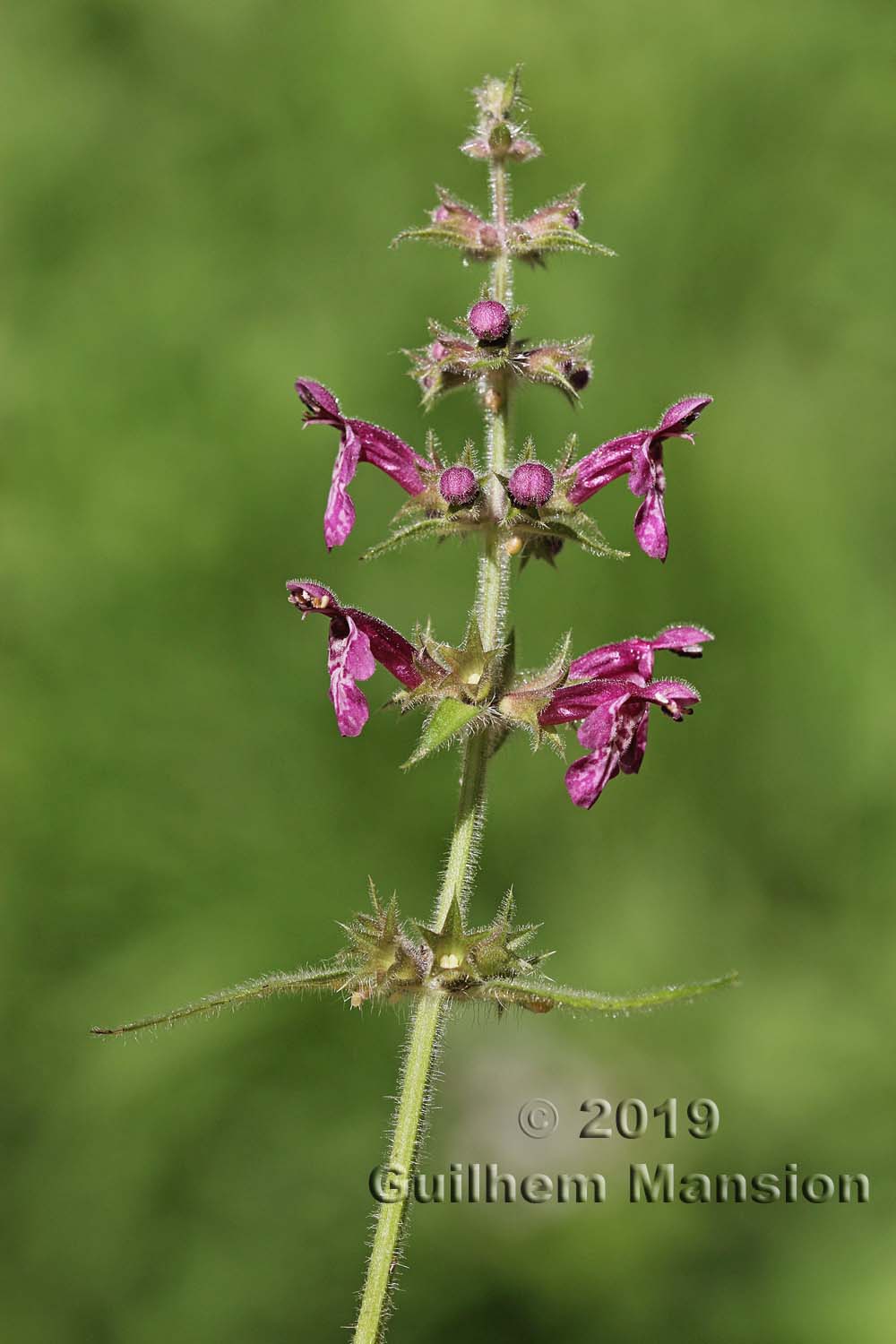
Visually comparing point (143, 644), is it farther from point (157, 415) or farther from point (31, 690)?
point (157, 415)

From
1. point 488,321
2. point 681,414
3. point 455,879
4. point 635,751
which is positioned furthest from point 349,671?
point 681,414

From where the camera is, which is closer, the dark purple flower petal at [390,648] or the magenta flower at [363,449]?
the dark purple flower petal at [390,648]

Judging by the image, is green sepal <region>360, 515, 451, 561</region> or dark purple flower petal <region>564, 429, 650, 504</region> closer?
green sepal <region>360, 515, 451, 561</region>

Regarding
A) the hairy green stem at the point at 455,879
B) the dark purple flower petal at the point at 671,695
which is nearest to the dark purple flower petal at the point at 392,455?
the hairy green stem at the point at 455,879

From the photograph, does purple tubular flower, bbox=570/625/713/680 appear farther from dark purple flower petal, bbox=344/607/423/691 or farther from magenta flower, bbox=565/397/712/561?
dark purple flower petal, bbox=344/607/423/691

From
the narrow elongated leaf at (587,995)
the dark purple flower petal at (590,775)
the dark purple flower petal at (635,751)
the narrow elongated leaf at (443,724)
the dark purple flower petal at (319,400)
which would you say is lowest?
the narrow elongated leaf at (587,995)

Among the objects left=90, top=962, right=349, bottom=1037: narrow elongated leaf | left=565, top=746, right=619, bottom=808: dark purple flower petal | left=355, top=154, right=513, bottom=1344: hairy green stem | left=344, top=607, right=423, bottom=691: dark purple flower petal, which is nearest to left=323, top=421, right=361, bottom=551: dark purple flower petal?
left=344, top=607, right=423, bottom=691: dark purple flower petal

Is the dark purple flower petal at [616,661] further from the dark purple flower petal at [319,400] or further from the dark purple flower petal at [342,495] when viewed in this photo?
the dark purple flower petal at [319,400]
